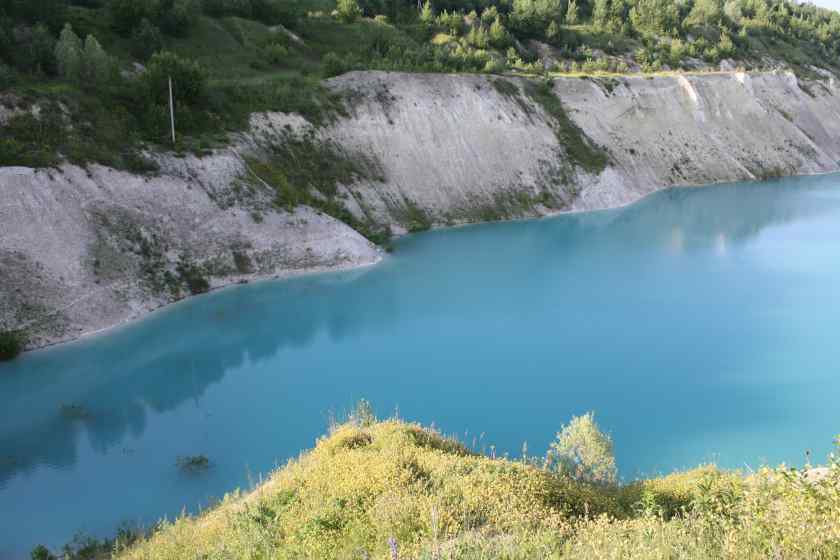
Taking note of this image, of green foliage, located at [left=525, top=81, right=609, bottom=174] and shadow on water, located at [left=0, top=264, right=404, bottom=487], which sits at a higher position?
green foliage, located at [left=525, top=81, right=609, bottom=174]

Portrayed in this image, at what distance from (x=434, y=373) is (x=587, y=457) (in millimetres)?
8062

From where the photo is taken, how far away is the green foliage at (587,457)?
14.2 m

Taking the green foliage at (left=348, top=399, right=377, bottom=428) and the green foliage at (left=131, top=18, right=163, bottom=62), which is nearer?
the green foliage at (left=348, top=399, right=377, bottom=428)

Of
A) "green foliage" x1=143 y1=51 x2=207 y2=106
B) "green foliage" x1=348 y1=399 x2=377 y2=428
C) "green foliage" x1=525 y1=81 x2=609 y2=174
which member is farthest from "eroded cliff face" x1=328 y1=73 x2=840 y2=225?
"green foliage" x1=348 y1=399 x2=377 y2=428

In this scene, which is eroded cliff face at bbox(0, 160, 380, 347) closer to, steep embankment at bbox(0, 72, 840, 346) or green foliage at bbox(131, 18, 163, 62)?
steep embankment at bbox(0, 72, 840, 346)

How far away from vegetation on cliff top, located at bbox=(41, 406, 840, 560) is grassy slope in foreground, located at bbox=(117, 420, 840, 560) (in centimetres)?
2

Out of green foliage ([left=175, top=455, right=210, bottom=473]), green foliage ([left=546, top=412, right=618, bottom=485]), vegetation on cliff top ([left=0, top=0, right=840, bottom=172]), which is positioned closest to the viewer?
green foliage ([left=546, top=412, right=618, bottom=485])

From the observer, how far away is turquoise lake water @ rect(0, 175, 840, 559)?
1673 centimetres

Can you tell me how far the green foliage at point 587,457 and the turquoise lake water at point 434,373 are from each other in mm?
2311

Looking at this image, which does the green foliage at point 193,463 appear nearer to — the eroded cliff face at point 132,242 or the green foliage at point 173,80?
the eroded cliff face at point 132,242

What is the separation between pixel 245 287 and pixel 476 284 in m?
10.6

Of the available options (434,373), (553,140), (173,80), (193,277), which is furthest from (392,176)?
(434,373)

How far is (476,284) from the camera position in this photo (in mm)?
31594

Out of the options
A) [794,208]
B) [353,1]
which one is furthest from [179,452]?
[353,1]
